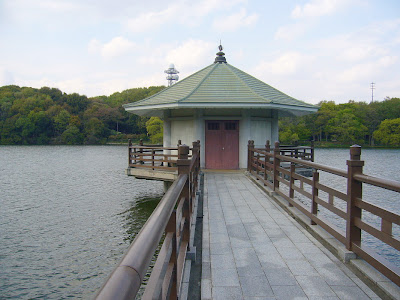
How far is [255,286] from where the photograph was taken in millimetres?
3436

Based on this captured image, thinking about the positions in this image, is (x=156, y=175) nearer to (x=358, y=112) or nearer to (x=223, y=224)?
(x=223, y=224)

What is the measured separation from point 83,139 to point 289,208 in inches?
2973

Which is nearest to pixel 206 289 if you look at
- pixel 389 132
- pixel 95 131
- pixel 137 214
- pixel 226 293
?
pixel 226 293

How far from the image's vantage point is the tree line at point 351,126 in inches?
2251

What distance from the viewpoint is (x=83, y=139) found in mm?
76125

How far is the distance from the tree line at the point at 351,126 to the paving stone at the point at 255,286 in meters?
53.6

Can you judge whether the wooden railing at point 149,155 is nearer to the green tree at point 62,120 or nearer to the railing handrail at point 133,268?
the railing handrail at point 133,268

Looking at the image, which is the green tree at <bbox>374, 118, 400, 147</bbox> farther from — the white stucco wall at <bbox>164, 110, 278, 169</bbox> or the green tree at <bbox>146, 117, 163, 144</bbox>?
the white stucco wall at <bbox>164, 110, 278, 169</bbox>

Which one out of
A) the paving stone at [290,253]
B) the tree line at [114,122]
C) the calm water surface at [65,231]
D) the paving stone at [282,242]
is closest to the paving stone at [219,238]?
the paving stone at [282,242]

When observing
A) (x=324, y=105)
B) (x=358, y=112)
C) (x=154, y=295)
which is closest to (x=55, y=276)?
(x=154, y=295)

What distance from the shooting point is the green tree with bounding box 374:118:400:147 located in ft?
182

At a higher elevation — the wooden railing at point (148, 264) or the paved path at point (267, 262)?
the wooden railing at point (148, 264)

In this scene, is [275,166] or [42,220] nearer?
[275,166]

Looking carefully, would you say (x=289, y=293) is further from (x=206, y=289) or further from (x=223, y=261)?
(x=223, y=261)
